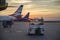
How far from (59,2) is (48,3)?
0.69 metres

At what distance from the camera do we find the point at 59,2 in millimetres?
10219

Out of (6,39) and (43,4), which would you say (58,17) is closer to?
(43,4)

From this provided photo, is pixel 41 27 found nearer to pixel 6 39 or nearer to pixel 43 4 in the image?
pixel 6 39

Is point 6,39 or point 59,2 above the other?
point 59,2

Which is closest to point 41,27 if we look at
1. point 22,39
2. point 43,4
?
point 22,39

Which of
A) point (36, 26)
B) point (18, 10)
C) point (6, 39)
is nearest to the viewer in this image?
point (6, 39)

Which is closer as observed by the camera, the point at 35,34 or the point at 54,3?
the point at 35,34

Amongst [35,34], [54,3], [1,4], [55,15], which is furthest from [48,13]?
[35,34]

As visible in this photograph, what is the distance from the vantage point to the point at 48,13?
1170 cm

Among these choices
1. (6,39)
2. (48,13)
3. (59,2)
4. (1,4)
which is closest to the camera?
(6,39)

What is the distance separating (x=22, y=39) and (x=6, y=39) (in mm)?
341

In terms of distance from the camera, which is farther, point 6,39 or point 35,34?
point 35,34

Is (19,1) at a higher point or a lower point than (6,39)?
higher

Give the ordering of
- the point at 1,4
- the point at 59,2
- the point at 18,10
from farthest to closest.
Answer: the point at 18,10 < the point at 59,2 < the point at 1,4
